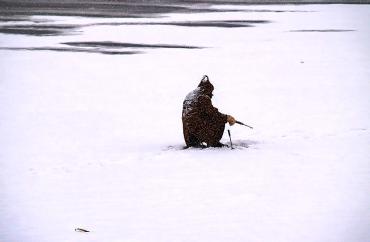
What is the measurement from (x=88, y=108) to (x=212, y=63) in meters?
6.57

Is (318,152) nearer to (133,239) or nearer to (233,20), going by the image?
(133,239)

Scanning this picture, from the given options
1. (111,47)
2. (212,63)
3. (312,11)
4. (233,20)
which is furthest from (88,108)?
(312,11)

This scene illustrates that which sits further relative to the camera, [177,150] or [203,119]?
[177,150]

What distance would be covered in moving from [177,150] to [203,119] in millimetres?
624

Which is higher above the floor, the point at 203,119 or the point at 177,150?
the point at 203,119

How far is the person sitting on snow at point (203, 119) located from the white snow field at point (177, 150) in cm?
27

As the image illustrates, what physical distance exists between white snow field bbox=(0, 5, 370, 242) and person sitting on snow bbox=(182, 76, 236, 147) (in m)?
0.27

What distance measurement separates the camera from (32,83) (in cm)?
1461

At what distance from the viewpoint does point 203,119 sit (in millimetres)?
8234

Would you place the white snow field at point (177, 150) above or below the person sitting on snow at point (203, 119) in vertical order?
below

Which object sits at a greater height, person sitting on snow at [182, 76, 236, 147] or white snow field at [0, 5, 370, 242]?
person sitting on snow at [182, 76, 236, 147]

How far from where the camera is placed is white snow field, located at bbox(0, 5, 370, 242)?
18.9 feet

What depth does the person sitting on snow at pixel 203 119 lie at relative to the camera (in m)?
8.21

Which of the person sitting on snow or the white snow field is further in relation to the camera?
the person sitting on snow
